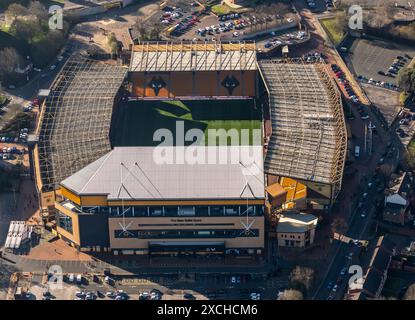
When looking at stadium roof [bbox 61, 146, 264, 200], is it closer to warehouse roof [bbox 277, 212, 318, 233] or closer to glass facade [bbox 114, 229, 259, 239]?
glass facade [bbox 114, 229, 259, 239]

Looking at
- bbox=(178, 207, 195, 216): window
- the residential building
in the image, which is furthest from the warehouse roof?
bbox=(178, 207, 195, 216): window

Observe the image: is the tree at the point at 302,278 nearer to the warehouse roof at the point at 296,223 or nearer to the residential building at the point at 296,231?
the residential building at the point at 296,231

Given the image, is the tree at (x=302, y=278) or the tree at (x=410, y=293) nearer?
the tree at (x=410, y=293)

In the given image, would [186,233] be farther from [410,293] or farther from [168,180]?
[410,293]

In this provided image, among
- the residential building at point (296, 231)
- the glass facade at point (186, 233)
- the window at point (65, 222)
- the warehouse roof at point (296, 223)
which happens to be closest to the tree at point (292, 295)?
the glass facade at point (186, 233)

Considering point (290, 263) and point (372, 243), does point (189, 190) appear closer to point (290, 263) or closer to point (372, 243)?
point (290, 263)

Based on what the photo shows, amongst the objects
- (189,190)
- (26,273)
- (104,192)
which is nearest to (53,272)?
(26,273)
